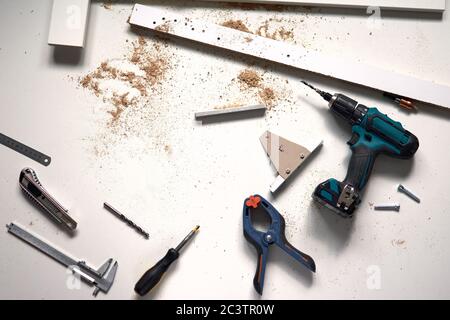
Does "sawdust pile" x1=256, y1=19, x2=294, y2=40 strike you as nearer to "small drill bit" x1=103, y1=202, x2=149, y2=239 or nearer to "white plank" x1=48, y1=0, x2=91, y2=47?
"white plank" x1=48, y1=0, x2=91, y2=47

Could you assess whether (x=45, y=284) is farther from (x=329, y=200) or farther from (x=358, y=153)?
(x=358, y=153)

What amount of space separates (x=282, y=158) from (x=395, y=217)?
1.45 ft

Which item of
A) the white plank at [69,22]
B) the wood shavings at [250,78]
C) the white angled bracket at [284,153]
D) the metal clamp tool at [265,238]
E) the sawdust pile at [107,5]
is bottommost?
the metal clamp tool at [265,238]

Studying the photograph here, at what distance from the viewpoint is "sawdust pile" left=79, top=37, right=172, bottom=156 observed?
1664 millimetres

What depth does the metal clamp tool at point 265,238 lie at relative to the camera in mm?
1548

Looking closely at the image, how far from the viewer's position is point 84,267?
1.60m

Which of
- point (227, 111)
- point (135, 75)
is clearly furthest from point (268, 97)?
point (135, 75)

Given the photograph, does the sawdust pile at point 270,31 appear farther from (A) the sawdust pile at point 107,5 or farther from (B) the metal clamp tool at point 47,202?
(B) the metal clamp tool at point 47,202

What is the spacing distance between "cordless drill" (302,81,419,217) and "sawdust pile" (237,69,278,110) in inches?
7.7

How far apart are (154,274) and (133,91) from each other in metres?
0.64

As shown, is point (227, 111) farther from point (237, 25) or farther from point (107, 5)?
point (107, 5)

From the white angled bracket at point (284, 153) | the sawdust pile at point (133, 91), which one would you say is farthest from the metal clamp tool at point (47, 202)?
the white angled bracket at point (284, 153)

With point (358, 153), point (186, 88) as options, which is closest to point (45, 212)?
point (186, 88)
